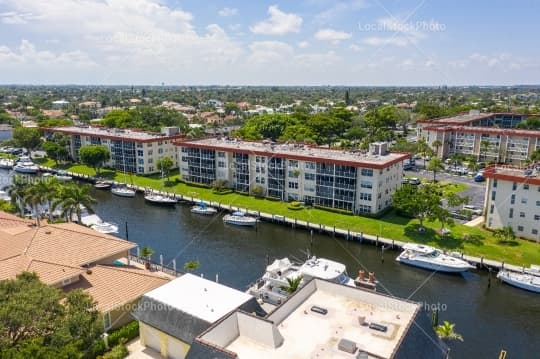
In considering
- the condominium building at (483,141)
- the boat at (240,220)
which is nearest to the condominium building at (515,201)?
the boat at (240,220)

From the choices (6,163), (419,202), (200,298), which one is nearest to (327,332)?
(200,298)

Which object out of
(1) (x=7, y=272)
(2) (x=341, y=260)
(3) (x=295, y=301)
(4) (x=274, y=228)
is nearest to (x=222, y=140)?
(4) (x=274, y=228)

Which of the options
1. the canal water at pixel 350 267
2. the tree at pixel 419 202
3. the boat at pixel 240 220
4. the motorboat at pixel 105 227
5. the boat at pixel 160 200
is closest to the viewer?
the canal water at pixel 350 267

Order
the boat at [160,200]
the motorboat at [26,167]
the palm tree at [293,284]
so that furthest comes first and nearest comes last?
1. the motorboat at [26,167]
2. the boat at [160,200]
3. the palm tree at [293,284]

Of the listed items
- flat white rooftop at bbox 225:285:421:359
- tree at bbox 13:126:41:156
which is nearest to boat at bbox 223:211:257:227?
flat white rooftop at bbox 225:285:421:359

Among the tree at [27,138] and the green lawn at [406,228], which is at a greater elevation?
the tree at [27,138]

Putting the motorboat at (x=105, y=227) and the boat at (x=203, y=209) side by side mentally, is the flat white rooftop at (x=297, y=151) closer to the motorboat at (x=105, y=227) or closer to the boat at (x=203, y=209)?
the boat at (x=203, y=209)

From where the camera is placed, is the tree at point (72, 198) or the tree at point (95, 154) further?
the tree at point (95, 154)
